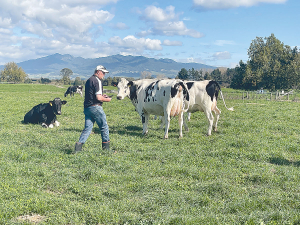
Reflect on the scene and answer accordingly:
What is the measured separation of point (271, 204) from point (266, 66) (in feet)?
190

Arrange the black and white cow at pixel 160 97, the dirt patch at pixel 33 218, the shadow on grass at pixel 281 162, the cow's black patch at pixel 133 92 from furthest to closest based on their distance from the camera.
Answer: the cow's black patch at pixel 133 92
the black and white cow at pixel 160 97
the shadow on grass at pixel 281 162
the dirt patch at pixel 33 218

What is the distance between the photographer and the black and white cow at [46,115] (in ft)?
43.4

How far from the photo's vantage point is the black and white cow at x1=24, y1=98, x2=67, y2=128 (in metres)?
13.2

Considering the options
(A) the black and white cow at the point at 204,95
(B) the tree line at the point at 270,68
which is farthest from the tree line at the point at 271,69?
(A) the black and white cow at the point at 204,95

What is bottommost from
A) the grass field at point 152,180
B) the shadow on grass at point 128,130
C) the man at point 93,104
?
the grass field at point 152,180

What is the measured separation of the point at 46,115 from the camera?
13281 millimetres

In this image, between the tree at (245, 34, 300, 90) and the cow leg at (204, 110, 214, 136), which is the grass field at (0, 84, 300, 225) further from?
the tree at (245, 34, 300, 90)

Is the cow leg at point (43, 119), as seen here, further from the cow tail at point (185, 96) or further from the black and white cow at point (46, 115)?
the cow tail at point (185, 96)

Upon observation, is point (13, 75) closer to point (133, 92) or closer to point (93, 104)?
point (133, 92)

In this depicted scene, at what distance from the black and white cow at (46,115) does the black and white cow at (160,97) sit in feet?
12.1

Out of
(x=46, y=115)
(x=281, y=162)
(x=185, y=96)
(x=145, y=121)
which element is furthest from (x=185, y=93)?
(x=46, y=115)

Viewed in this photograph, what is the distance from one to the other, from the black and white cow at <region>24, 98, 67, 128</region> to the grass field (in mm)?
2468

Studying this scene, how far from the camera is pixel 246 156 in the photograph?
26.7ft

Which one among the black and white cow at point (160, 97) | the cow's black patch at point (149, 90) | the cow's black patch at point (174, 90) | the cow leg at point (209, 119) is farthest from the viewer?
the cow's black patch at point (149, 90)
